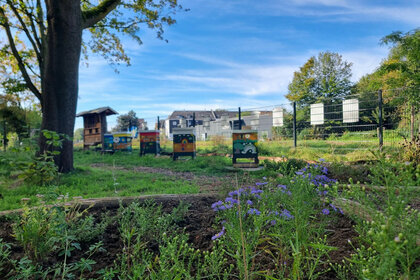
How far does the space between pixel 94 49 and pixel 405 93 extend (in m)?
10.7

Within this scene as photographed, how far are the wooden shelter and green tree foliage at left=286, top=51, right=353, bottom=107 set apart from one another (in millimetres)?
21520

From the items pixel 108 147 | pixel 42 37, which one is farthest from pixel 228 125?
pixel 42 37

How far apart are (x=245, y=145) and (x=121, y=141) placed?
315 inches

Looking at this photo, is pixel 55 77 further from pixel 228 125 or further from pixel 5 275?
pixel 228 125

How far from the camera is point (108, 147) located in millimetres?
13367

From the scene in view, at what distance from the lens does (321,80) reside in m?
30.2

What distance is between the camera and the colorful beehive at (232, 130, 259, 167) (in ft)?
23.9

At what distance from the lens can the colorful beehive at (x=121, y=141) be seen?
13.2 meters

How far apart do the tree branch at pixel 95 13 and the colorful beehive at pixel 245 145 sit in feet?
16.0

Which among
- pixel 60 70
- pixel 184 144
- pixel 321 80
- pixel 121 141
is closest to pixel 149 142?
pixel 121 141

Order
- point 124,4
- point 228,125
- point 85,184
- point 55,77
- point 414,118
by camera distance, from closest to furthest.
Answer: point 85,184
point 55,77
point 414,118
point 124,4
point 228,125

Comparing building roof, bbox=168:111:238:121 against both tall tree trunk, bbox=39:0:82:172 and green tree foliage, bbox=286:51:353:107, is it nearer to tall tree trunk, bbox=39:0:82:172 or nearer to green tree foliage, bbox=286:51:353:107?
green tree foliage, bbox=286:51:353:107

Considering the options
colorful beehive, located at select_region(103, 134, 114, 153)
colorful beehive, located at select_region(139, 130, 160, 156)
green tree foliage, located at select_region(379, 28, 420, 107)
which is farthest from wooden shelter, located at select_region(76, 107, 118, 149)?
green tree foliage, located at select_region(379, 28, 420, 107)

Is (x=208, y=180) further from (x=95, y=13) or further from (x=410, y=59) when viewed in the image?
(x=410, y=59)
